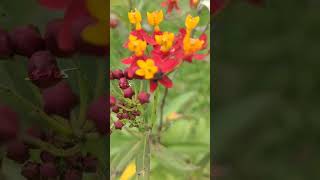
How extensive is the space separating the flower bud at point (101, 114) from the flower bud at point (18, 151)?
14 cm

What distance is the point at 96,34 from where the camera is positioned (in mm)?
844

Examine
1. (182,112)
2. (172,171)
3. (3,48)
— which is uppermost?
(3,48)

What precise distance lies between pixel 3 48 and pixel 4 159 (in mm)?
200

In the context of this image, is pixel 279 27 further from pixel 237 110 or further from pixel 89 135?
pixel 89 135

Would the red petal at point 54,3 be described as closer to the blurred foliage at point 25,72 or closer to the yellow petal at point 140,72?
the blurred foliage at point 25,72

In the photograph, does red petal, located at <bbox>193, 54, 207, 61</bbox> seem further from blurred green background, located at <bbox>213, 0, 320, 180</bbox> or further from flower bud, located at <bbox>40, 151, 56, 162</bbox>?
flower bud, located at <bbox>40, 151, 56, 162</bbox>

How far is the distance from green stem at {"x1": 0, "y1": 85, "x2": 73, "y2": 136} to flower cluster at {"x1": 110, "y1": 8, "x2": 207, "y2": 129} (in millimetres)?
99

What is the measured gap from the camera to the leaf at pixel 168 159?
84 cm

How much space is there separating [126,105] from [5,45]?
0.24 m

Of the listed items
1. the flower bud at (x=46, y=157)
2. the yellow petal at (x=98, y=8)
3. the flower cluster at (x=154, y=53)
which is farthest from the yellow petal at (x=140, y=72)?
the flower bud at (x=46, y=157)

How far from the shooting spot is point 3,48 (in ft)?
2.83

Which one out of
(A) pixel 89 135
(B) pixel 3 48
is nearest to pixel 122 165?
(A) pixel 89 135

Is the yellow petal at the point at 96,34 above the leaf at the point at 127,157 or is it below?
above

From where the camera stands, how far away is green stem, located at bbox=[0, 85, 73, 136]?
A: 86 centimetres
